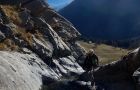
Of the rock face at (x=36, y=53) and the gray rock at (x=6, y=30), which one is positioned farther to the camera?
the gray rock at (x=6, y=30)

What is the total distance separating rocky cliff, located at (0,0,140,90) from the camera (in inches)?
1823

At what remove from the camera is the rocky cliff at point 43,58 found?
152 ft

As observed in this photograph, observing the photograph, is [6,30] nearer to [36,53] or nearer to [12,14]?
[36,53]

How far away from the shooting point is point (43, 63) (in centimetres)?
6238

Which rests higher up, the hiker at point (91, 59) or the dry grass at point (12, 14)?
the dry grass at point (12, 14)

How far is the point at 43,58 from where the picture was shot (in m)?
64.5

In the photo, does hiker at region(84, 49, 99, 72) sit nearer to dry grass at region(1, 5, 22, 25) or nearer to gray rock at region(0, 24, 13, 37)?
gray rock at region(0, 24, 13, 37)

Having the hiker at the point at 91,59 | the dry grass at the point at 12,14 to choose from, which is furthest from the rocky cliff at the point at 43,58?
the hiker at the point at 91,59

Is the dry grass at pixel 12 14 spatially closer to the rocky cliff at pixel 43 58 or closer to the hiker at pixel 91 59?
the rocky cliff at pixel 43 58

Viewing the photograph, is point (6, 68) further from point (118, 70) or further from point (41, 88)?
point (118, 70)

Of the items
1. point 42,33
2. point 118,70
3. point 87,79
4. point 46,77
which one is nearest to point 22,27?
point 42,33

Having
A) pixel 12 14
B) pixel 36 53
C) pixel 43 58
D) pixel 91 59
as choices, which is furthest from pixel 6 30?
pixel 91 59

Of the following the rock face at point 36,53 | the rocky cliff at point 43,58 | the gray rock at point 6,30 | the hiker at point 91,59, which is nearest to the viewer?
the hiker at point 91,59

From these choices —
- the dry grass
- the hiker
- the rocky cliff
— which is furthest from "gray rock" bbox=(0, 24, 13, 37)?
the hiker
